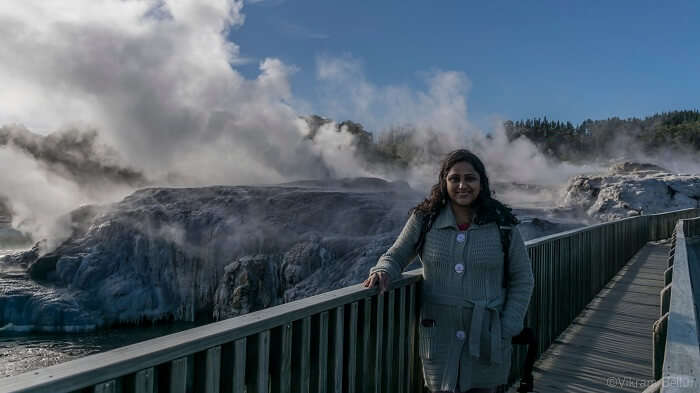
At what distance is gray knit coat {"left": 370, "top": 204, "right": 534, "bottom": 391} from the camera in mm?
3027

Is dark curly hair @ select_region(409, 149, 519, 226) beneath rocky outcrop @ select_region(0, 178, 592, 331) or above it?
above

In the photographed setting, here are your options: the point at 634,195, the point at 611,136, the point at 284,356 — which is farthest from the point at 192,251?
the point at 611,136

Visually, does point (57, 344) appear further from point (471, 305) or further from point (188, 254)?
point (471, 305)

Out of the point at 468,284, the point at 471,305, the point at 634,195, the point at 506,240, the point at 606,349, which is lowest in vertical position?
the point at 606,349

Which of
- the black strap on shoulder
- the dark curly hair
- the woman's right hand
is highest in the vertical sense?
the dark curly hair

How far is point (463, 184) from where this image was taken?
10.5ft

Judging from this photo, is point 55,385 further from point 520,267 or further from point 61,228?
point 61,228

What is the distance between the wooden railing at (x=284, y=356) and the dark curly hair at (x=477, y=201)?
0.47 metres

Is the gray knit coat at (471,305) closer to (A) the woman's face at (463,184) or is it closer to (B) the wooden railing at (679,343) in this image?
(A) the woman's face at (463,184)

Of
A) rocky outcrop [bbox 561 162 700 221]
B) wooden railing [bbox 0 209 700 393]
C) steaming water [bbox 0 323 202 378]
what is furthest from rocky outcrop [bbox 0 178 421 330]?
wooden railing [bbox 0 209 700 393]

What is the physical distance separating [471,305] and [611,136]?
432 ft

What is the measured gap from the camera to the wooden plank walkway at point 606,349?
526 cm

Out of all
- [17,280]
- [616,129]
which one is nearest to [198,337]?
[17,280]

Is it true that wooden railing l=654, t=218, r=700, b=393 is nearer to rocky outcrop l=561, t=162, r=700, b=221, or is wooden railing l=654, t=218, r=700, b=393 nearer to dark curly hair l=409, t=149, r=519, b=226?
dark curly hair l=409, t=149, r=519, b=226
